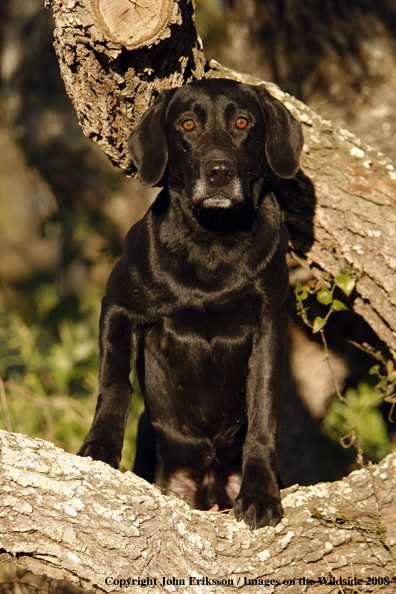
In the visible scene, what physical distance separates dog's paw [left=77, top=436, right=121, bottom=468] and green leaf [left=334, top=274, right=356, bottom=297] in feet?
4.52

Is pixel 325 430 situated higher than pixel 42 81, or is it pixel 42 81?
pixel 42 81

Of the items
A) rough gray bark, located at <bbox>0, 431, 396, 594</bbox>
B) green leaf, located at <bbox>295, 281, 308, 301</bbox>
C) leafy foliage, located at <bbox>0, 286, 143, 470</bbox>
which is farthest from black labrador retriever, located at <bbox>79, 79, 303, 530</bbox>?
leafy foliage, located at <bbox>0, 286, 143, 470</bbox>

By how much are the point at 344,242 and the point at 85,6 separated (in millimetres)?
1590

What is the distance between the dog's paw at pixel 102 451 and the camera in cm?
224

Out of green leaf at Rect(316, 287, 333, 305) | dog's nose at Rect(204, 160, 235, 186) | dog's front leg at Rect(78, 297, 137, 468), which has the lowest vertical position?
dog's front leg at Rect(78, 297, 137, 468)

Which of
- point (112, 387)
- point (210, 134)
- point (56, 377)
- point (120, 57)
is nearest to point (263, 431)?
point (112, 387)

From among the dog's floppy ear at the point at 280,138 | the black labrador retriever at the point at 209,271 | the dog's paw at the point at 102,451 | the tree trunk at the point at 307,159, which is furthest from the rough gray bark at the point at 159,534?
the dog's floppy ear at the point at 280,138

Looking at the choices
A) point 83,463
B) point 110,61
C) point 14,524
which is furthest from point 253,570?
point 110,61

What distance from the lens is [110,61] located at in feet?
7.81

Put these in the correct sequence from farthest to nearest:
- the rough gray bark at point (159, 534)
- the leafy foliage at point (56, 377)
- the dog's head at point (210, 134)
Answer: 1. the leafy foliage at point (56, 377)
2. the dog's head at point (210, 134)
3. the rough gray bark at point (159, 534)

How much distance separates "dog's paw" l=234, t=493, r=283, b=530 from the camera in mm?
2127

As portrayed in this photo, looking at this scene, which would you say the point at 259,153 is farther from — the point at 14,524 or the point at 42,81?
the point at 42,81

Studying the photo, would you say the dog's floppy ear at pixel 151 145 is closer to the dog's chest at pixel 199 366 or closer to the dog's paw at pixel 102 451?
the dog's chest at pixel 199 366

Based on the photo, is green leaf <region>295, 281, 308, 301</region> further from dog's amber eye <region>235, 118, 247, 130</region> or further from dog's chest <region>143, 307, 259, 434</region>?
dog's amber eye <region>235, 118, 247, 130</region>
